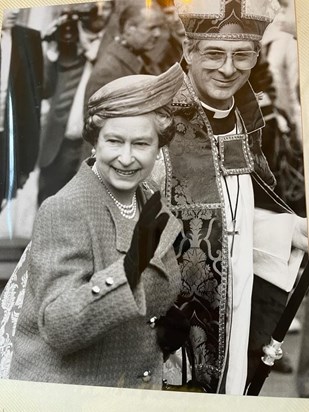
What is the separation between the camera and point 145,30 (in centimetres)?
139

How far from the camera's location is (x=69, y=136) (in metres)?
1.36

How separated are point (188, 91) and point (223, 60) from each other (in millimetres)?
133

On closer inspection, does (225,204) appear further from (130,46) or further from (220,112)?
(130,46)

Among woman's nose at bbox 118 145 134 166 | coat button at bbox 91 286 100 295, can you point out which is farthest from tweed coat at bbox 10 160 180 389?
woman's nose at bbox 118 145 134 166

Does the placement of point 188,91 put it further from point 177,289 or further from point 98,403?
point 98,403

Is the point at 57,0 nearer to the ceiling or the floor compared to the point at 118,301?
nearer to the ceiling

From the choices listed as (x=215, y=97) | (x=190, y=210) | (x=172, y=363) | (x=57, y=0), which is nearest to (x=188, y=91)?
(x=215, y=97)

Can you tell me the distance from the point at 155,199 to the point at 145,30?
49cm

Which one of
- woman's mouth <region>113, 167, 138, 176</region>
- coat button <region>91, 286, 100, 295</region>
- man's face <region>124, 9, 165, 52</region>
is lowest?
coat button <region>91, 286, 100, 295</region>

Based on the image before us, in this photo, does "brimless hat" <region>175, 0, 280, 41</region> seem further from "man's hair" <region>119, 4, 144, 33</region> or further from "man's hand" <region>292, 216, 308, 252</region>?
"man's hand" <region>292, 216, 308, 252</region>

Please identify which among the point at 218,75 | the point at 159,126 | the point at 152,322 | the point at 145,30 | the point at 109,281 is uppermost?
the point at 145,30

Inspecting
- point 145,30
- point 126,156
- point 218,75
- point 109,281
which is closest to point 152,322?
point 109,281

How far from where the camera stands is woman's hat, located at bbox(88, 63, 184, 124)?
132cm

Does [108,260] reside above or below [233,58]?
below
